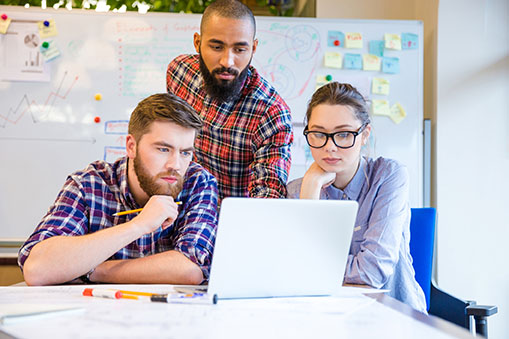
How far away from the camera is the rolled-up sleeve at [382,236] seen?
1.37m

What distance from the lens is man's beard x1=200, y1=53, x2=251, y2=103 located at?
1.86 m

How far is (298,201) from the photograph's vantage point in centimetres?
101

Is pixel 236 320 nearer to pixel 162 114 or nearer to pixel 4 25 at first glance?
pixel 162 114

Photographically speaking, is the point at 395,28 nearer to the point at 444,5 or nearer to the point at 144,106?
the point at 444,5

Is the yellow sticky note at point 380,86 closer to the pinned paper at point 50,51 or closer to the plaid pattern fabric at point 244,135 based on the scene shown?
the plaid pattern fabric at point 244,135

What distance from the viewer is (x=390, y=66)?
316 cm

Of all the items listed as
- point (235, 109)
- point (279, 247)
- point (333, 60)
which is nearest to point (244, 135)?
point (235, 109)

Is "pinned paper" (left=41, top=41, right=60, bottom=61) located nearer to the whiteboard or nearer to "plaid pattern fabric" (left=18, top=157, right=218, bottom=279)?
the whiteboard

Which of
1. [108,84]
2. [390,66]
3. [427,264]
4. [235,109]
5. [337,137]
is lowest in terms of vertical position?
[427,264]

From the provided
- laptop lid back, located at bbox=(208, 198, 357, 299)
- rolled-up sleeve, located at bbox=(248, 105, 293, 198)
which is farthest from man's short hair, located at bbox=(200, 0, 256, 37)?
laptop lid back, located at bbox=(208, 198, 357, 299)

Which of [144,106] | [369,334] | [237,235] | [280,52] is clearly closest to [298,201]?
[237,235]

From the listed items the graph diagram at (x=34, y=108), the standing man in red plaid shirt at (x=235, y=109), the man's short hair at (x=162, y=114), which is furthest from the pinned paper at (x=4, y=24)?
the man's short hair at (x=162, y=114)

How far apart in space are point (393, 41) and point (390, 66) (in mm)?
138

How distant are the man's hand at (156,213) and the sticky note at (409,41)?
219cm
